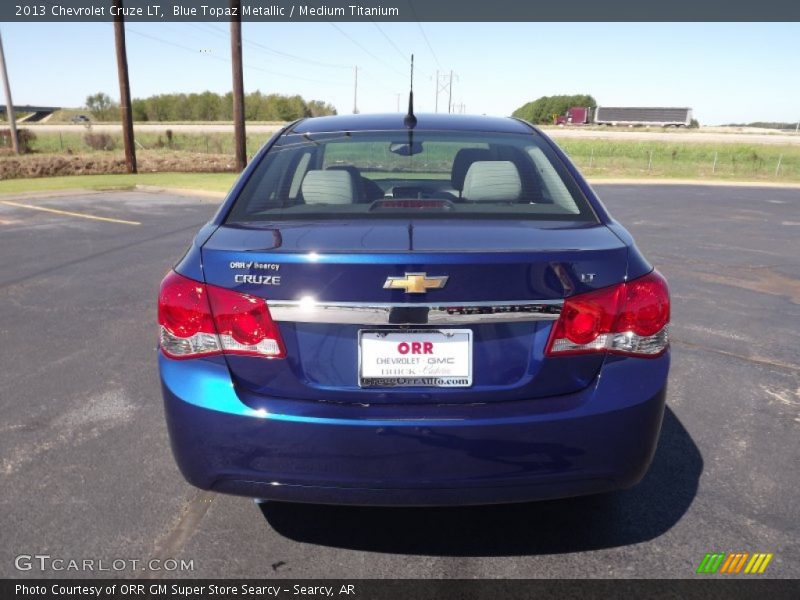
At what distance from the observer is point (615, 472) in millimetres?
2146

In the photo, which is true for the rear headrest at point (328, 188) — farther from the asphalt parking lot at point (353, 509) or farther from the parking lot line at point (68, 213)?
the parking lot line at point (68, 213)

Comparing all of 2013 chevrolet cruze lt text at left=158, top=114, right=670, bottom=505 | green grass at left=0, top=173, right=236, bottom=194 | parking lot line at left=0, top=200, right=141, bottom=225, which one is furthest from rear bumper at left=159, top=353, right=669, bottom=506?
green grass at left=0, top=173, right=236, bottom=194

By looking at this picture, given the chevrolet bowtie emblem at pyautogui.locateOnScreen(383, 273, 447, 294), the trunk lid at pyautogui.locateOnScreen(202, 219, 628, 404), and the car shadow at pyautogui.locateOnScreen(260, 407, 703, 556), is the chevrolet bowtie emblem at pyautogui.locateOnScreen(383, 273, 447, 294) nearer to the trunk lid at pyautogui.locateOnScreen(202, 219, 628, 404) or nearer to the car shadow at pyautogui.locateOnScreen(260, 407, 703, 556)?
the trunk lid at pyautogui.locateOnScreen(202, 219, 628, 404)

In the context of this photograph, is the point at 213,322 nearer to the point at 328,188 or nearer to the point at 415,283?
the point at 415,283

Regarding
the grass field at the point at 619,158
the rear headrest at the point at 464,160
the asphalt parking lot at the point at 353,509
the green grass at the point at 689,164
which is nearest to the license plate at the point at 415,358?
the asphalt parking lot at the point at 353,509

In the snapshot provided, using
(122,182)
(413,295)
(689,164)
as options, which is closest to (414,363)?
(413,295)

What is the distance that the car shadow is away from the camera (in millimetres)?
2494

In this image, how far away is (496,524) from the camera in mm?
2625

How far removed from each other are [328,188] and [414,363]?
108 cm

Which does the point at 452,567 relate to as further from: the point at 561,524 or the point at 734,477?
the point at 734,477

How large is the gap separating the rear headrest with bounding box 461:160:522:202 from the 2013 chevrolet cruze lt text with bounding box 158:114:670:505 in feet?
1.72

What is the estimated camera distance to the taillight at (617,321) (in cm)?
202

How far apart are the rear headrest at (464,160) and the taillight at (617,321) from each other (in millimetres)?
1343
